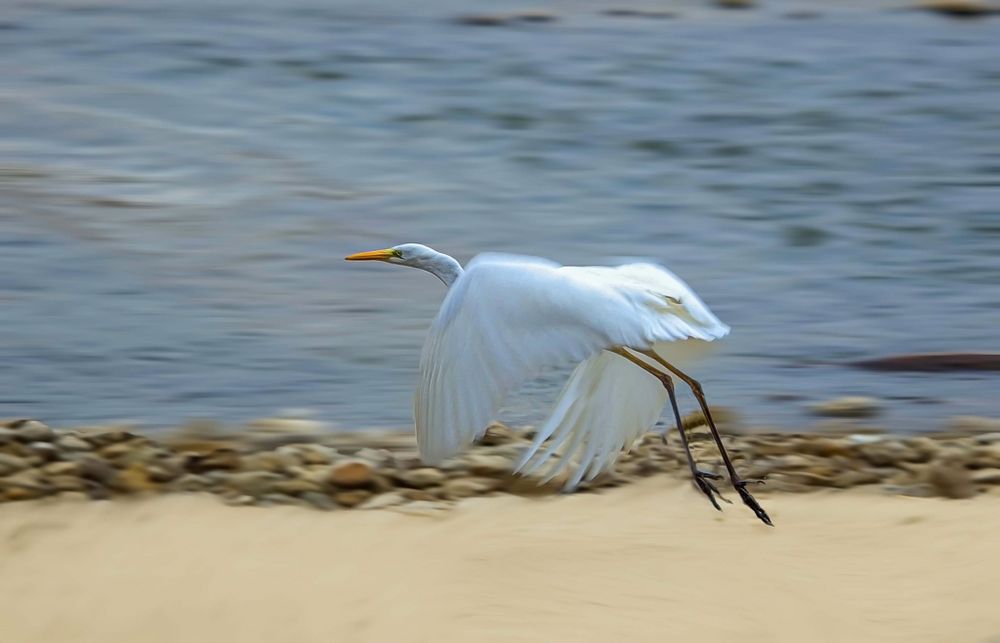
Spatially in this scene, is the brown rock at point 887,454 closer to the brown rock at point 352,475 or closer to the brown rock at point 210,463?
the brown rock at point 352,475

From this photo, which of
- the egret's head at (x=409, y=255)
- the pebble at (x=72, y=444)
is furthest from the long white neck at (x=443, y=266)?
the pebble at (x=72, y=444)

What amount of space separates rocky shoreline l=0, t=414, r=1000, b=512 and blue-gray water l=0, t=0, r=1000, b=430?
735 mm

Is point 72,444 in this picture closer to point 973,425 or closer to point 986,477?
point 986,477

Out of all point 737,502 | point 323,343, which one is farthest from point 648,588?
point 323,343

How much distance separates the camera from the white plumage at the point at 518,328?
384 cm

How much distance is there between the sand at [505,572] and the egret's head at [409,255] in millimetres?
728

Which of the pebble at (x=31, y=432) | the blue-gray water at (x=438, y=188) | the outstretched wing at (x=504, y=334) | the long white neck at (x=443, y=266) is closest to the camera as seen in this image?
the outstretched wing at (x=504, y=334)

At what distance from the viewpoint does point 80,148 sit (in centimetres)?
1105

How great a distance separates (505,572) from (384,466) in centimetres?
102

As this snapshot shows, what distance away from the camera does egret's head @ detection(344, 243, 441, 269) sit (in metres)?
4.85

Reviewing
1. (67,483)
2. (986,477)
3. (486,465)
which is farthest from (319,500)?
(986,477)

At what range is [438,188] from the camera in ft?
34.4

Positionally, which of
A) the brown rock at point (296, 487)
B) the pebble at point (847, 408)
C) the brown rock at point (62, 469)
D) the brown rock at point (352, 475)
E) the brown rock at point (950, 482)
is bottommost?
the pebble at point (847, 408)

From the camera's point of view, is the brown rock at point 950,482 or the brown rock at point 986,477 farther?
the brown rock at point 986,477
